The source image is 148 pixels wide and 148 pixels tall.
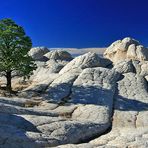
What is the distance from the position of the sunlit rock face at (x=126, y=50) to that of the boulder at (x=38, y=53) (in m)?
15.3

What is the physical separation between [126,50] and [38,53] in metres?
20.0

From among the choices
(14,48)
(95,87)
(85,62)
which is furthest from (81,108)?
(85,62)

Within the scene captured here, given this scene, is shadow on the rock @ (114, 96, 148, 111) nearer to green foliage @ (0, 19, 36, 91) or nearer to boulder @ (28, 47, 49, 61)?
green foliage @ (0, 19, 36, 91)

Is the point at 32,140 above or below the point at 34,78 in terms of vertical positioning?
below

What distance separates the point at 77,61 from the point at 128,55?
22784 millimetres

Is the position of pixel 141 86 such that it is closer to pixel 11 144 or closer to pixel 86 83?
pixel 86 83

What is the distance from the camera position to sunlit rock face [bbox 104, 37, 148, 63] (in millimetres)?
83562

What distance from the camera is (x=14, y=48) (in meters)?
57.2

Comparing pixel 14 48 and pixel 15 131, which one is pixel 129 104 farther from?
pixel 15 131

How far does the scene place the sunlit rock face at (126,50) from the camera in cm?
8356

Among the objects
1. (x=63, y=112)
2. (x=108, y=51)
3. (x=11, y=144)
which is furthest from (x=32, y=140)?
(x=108, y=51)

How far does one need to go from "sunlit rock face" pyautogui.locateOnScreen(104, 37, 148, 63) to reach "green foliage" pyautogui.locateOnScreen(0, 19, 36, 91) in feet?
99.8

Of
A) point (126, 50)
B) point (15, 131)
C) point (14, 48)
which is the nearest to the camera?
point (15, 131)

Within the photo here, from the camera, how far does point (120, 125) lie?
45.1m
